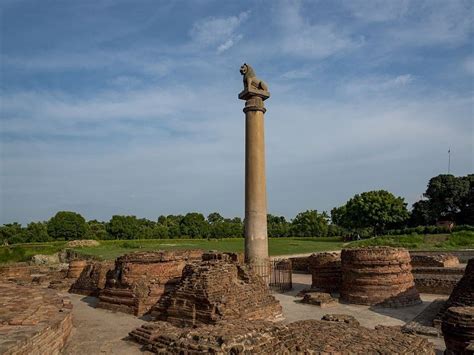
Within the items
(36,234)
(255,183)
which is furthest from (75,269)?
(36,234)

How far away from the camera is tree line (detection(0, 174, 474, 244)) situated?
4850cm

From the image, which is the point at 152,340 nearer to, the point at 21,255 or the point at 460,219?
the point at 21,255

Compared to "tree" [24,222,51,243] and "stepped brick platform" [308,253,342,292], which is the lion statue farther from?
"tree" [24,222,51,243]

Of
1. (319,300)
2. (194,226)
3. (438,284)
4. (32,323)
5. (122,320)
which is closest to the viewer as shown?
(32,323)

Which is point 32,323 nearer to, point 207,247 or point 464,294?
point 464,294

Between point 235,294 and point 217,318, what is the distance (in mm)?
1035

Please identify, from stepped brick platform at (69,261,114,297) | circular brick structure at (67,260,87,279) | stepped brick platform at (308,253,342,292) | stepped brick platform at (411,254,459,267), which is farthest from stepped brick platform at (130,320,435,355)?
circular brick structure at (67,260,87,279)

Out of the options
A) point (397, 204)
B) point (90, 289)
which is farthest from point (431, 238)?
point (90, 289)

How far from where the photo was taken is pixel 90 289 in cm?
1522

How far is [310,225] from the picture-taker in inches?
Result: 2731

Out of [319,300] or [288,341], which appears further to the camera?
[319,300]

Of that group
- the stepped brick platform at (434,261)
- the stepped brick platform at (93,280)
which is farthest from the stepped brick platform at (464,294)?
the stepped brick platform at (93,280)

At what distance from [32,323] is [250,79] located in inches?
437

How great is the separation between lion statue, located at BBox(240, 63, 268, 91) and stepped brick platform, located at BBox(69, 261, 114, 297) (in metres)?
8.81
